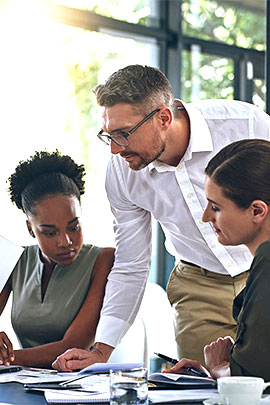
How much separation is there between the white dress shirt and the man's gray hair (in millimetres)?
127

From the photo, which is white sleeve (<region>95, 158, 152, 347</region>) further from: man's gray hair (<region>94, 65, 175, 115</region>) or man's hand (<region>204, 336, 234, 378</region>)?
man's hand (<region>204, 336, 234, 378</region>)

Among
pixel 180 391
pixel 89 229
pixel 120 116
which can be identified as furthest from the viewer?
pixel 89 229

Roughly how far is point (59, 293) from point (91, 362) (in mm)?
522

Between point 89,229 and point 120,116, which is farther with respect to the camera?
point 89,229

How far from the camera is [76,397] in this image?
171 centimetres

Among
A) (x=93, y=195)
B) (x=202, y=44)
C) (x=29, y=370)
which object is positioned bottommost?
(x=29, y=370)

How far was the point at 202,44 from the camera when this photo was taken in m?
5.63

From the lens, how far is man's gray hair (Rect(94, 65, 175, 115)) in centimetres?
239

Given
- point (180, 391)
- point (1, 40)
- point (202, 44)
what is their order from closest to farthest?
point (180, 391) → point (1, 40) → point (202, 44)

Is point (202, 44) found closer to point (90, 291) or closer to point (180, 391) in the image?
point (90, 291)

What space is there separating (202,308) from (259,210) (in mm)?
761

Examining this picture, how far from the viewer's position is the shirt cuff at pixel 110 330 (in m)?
2.49

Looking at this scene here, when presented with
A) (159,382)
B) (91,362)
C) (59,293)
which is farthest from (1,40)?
(159,382)

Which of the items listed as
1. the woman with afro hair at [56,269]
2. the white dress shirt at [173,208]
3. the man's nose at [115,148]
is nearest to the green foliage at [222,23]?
Result: the woman with afro hair at [56,269]
